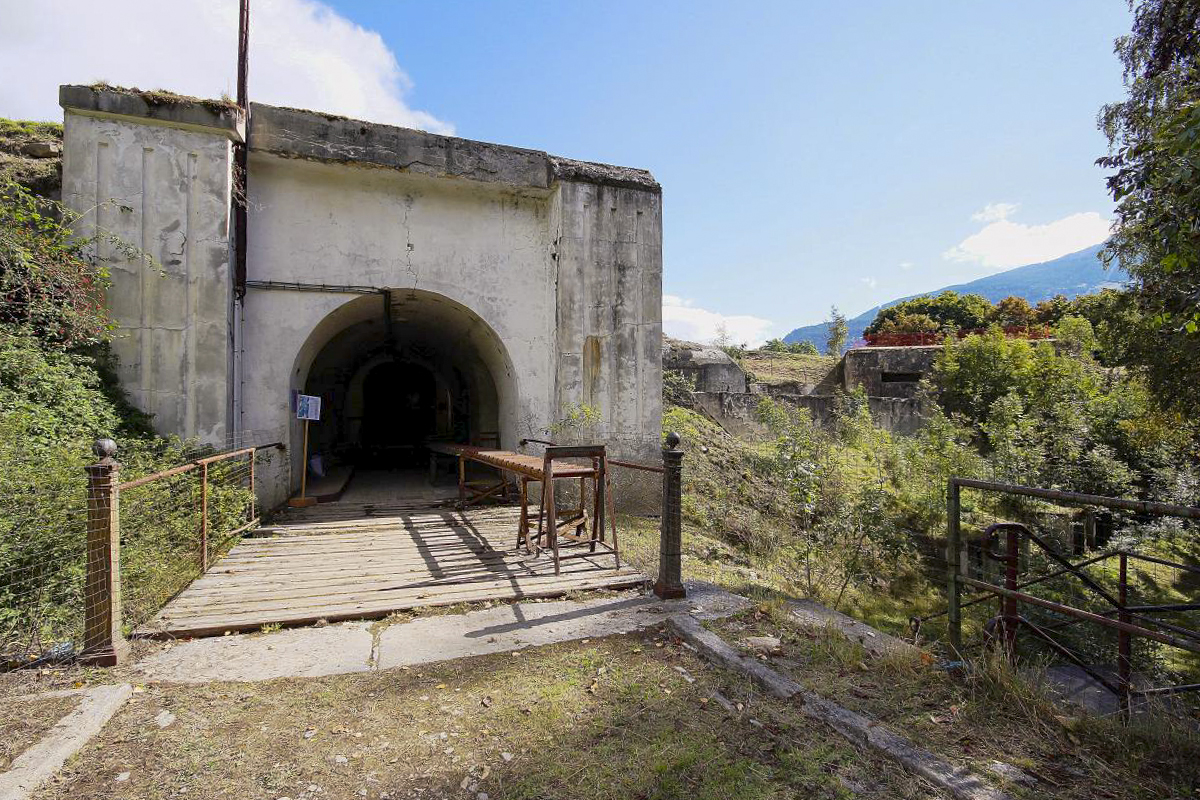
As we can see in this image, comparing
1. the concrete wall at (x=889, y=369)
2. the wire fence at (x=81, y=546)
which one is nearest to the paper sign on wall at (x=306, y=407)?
the wire fence at (x=81, y=546)

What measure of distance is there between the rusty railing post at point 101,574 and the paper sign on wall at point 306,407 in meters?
4.83

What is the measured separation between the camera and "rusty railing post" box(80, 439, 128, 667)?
3.34m

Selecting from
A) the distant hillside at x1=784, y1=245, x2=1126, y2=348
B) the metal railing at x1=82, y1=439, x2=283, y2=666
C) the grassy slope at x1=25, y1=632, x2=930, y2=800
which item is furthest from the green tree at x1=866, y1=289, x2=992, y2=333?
the distant hillside at x1=784, y1=245, x2=1126, y2=348

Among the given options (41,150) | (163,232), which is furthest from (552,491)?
(41,150)

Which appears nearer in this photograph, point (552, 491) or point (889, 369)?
point (552, 491)

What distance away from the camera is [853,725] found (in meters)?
2.69

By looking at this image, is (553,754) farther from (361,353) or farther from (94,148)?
(361,353)

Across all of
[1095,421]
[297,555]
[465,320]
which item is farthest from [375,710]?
[1095,421]

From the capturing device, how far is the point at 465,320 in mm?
9656

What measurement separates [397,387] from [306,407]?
954cm

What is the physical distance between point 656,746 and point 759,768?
479mm

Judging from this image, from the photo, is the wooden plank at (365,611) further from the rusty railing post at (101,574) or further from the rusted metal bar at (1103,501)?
the rusted metal bar at (1103,501)

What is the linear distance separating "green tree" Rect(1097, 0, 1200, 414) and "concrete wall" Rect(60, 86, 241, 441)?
9103 millimetres

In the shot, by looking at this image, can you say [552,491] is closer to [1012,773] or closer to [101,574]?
[101,574]
